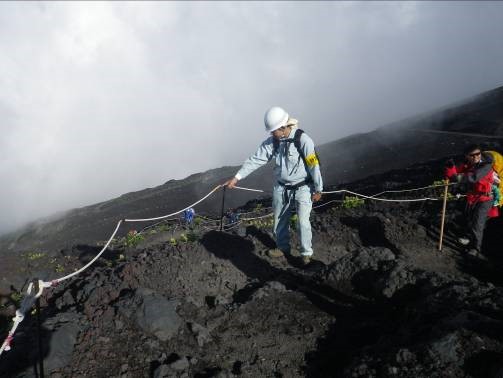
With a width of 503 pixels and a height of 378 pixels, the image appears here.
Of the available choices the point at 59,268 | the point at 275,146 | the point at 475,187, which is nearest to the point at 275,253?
the point at 275,146

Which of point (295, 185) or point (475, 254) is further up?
point (295, 185)

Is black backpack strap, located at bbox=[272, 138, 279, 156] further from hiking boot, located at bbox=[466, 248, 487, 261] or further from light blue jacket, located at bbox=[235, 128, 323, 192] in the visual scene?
hiking boot, located at bbox=[466, 248, 487, 261]

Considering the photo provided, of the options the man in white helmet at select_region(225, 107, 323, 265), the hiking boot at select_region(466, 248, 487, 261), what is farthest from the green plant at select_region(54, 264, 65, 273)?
the hiking boot at select_region(466, 248, 487, 261)

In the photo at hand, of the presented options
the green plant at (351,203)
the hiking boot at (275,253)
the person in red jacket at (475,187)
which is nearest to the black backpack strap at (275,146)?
the hiking boot at (275,253)

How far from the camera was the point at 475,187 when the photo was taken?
6789 mm

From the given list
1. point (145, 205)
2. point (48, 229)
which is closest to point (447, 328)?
point (145, 205)

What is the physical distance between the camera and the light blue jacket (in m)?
5.69

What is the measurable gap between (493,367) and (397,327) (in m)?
1.30

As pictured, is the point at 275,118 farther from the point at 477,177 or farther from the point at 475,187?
the point at 475,187

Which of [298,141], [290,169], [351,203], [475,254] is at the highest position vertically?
[298,141]

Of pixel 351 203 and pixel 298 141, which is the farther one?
pixel 351 203

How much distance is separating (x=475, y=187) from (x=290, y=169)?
9.99 ft

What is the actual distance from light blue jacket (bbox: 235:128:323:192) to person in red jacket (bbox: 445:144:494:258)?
239cm

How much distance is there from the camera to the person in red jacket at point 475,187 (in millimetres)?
6445
